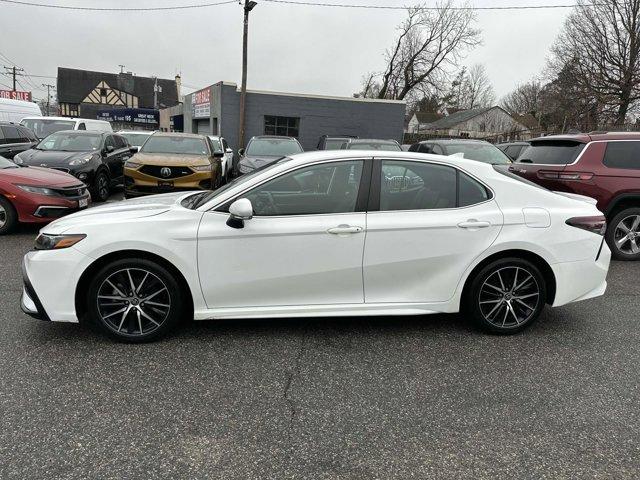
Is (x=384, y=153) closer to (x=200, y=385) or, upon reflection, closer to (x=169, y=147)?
(x=200, y=385)

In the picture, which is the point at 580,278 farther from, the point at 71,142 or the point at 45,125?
the point at 45,125

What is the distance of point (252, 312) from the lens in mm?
3596

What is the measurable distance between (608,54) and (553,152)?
2954cm

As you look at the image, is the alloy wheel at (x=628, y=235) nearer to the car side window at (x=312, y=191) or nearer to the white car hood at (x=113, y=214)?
the car side window at (x=312, y=191)

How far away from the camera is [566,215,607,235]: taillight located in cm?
387

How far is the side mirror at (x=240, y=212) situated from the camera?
3.37 meters

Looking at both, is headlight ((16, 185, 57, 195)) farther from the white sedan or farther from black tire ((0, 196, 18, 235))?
the white sedan

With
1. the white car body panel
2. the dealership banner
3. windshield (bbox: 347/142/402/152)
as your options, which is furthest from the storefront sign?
the white car body panel

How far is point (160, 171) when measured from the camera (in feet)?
29.7

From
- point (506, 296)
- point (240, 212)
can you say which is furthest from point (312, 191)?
point (506, 296)

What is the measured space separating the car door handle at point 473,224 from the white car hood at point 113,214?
93.8 inches

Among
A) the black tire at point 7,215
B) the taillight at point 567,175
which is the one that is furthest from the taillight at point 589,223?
the black tire at point 7,215

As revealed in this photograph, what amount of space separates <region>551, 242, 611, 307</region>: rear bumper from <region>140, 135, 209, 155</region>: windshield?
819 cm

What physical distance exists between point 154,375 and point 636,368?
363 cm
